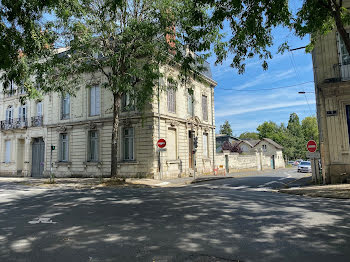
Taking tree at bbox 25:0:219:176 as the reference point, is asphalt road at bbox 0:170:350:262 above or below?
below

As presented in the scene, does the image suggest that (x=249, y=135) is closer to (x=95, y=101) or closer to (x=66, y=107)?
(x=66, y=107)

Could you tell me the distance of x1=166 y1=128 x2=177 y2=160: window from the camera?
2006 centimetres

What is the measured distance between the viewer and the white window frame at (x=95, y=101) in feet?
70.2

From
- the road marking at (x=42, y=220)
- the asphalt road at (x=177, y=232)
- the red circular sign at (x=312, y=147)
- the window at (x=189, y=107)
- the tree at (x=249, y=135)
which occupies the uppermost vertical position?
the tree at (x=249, y=135)

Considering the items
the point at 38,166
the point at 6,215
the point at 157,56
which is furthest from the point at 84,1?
the point at 38,166

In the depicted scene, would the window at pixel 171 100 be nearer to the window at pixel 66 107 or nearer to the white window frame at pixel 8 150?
the window at pixel 66 107

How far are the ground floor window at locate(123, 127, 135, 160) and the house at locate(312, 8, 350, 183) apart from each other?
12.3 metres

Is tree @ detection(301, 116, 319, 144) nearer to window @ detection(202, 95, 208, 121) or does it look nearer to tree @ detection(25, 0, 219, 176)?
window @ detection(202, 95, 208, 121)

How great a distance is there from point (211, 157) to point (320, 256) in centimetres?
2208

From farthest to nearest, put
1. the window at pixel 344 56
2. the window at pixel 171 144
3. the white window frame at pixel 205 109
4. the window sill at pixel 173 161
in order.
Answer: the white window frame at pixel 205 109, the window at pixel 171 144, the window sill at pixel 173 161, the window at pixel 344 56

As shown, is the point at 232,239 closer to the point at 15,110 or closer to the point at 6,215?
the point at 6,215

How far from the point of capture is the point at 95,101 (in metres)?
21.6

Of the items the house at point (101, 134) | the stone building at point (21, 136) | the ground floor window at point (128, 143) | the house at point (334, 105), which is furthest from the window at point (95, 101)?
the house at point (334, 105)

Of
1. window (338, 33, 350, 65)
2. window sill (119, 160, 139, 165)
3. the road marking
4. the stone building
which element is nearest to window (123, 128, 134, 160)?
window sill (119, 160, 139, 165)
